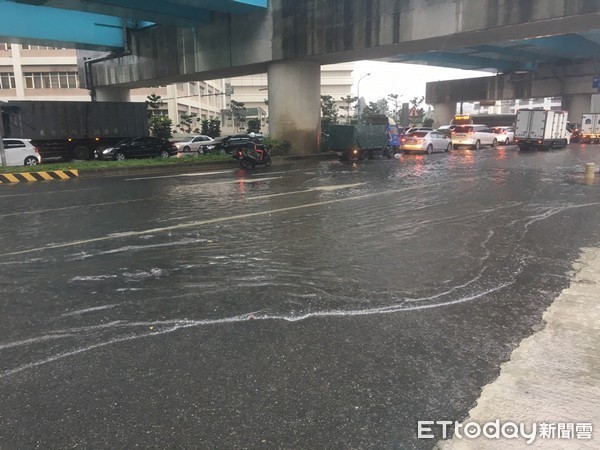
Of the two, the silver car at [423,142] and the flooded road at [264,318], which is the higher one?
the silver car at [423,142]

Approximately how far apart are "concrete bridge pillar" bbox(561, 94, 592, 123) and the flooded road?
1761 inches

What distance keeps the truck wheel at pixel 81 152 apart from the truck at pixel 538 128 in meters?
28.4

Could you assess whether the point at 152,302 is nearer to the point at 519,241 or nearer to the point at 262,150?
the point at 519,241

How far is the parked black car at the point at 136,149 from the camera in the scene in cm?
2525

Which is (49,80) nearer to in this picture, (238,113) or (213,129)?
(213,129)

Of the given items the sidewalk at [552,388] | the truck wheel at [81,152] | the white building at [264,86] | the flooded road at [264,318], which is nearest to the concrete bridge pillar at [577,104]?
the truck wheel at [81,152]

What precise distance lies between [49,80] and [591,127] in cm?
6029

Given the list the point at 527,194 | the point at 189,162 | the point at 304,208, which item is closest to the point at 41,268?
the point at 304,208

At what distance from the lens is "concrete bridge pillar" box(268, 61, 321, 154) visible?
82.7ft

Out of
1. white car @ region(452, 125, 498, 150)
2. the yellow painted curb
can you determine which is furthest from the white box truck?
the yellow painted curb

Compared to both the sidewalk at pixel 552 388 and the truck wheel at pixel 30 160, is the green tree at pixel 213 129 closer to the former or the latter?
the truck wheel at pixel 30 160

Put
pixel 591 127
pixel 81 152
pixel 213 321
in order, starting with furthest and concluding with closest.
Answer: pixel 591 127 → pixel 81 152 → pixel 213 321

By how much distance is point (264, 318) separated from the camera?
4500 millimetres

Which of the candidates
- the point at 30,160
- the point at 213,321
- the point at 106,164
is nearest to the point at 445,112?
the point at 106,164
